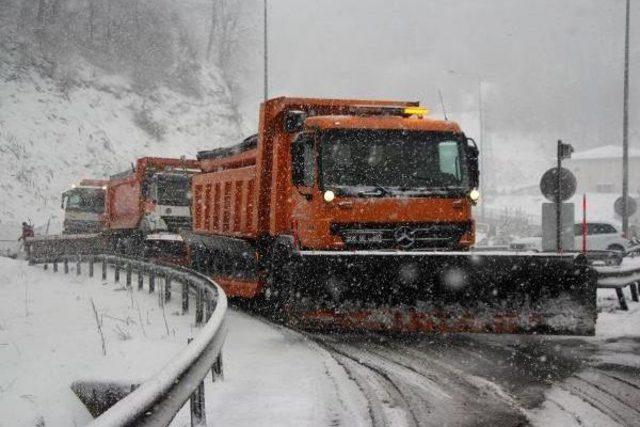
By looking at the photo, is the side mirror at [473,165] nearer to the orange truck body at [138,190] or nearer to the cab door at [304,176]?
the cab door at [304,176]

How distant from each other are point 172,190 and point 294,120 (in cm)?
1267

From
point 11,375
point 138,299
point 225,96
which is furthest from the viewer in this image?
point 225,96

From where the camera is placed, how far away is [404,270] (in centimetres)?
808

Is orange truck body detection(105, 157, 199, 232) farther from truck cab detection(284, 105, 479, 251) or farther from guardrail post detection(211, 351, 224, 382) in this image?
guardrail post detection(211, 351, 224, 382)

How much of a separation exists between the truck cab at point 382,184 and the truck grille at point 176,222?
42.2 feet

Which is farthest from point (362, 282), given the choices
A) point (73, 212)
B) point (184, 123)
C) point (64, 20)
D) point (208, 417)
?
point (64, 20)

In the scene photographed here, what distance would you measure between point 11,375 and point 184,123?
4497cm

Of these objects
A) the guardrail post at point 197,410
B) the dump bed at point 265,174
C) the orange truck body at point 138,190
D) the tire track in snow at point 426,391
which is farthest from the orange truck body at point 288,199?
the orange truck body at point 138,190

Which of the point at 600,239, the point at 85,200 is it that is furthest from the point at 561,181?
the point at 85,200

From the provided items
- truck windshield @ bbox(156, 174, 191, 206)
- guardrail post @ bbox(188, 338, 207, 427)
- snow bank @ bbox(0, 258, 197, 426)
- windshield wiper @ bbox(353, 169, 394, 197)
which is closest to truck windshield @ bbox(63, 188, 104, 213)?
truck windshield @ bbox(156, 174, 191, 206)

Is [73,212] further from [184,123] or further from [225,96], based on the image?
[225,96]

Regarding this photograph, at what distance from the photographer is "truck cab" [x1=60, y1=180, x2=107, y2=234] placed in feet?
102

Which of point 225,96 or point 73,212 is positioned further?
point 225,96

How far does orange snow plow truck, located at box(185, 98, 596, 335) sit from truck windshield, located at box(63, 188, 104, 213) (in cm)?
2134
